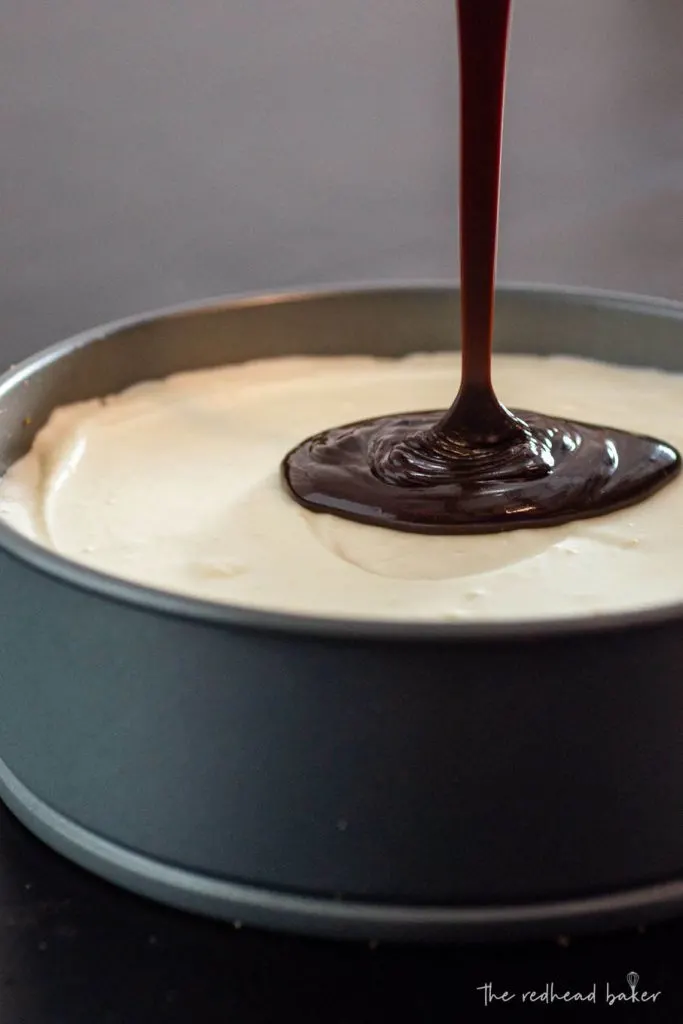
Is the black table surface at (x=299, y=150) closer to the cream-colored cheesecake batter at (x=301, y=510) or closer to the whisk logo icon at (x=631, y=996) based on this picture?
the cream-colored cheesecake batter at (x=301, y=510)

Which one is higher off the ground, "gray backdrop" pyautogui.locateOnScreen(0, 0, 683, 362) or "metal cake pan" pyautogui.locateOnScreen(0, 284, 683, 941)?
"gray backdrop" pyautogui.locateOnScreen(0, 0, 683, 362)

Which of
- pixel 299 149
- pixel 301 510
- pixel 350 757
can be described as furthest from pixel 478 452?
pixel 299 149

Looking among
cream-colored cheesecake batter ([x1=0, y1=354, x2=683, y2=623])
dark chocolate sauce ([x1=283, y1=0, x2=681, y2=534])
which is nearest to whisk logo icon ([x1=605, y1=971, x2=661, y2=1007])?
cream-colored cheesecake batter ([x1=0, y1=354, x2=683, y2=623])

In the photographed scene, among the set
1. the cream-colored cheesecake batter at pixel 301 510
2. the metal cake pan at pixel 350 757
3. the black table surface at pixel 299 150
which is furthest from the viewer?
the black table surface at pixel 299 150

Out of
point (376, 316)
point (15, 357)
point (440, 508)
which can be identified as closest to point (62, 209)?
point (15, 357)

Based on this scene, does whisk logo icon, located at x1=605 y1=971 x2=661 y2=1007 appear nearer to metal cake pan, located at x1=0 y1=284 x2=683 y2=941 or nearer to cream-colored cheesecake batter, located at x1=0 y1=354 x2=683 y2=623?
metal cake pan, located at x1=0 y1=284 x2=683 y2=941

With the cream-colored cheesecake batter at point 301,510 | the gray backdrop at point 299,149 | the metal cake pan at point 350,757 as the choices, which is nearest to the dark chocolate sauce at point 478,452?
the cream-colored cheesecake batter at point 301,510

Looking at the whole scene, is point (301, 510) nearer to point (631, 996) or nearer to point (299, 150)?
point (631, 996)
